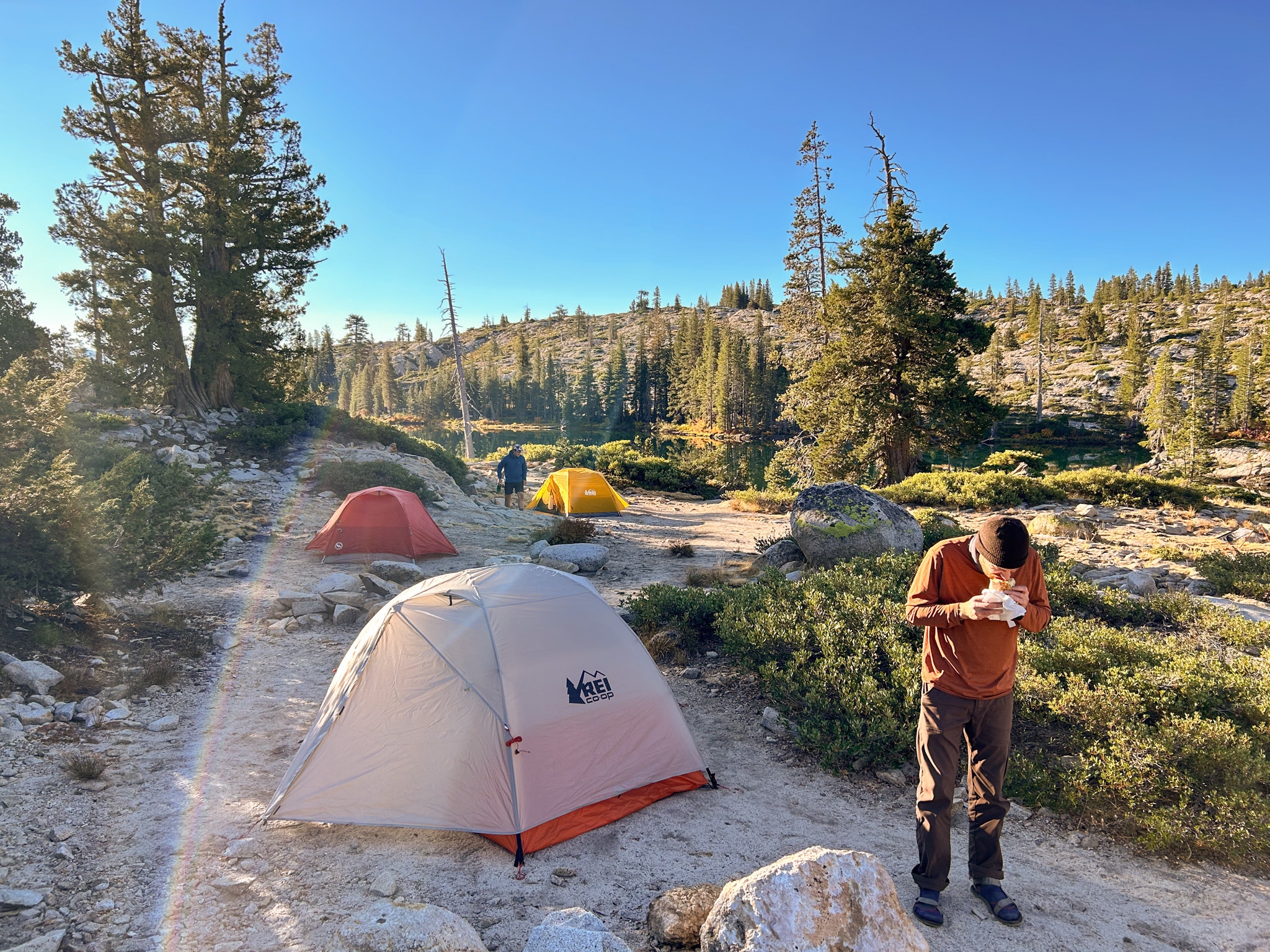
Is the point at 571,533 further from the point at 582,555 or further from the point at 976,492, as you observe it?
the point at 976,492

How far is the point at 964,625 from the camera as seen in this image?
3.75 metres

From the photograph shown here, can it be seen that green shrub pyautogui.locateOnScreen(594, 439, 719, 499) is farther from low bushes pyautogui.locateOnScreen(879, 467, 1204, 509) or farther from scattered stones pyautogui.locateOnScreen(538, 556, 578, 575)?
scattered stones pyautogui.locateOnScreen(538, 556, 578, 575)

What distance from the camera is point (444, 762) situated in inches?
190

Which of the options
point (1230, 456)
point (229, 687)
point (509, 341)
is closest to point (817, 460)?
point (229, 687)

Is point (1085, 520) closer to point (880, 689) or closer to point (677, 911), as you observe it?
point (880, 689)

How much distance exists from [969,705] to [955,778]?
405mm

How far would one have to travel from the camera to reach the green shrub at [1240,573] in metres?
8.80

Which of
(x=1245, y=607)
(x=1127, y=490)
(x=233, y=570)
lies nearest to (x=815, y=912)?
(x=1245, y=607)

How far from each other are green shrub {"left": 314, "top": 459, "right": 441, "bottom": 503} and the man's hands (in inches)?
646

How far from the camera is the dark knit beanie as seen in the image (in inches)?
139

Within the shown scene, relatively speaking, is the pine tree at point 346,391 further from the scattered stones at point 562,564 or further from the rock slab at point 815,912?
the rock slab at point 815,912

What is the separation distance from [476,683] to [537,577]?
1.24 metres

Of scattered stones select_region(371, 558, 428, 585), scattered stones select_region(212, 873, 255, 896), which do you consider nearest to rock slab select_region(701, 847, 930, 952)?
scattered stones select_region(212, 873, 255, 896)

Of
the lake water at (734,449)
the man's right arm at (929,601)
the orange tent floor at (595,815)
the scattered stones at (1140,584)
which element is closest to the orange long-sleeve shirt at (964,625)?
the man's right arm at (929,601)
